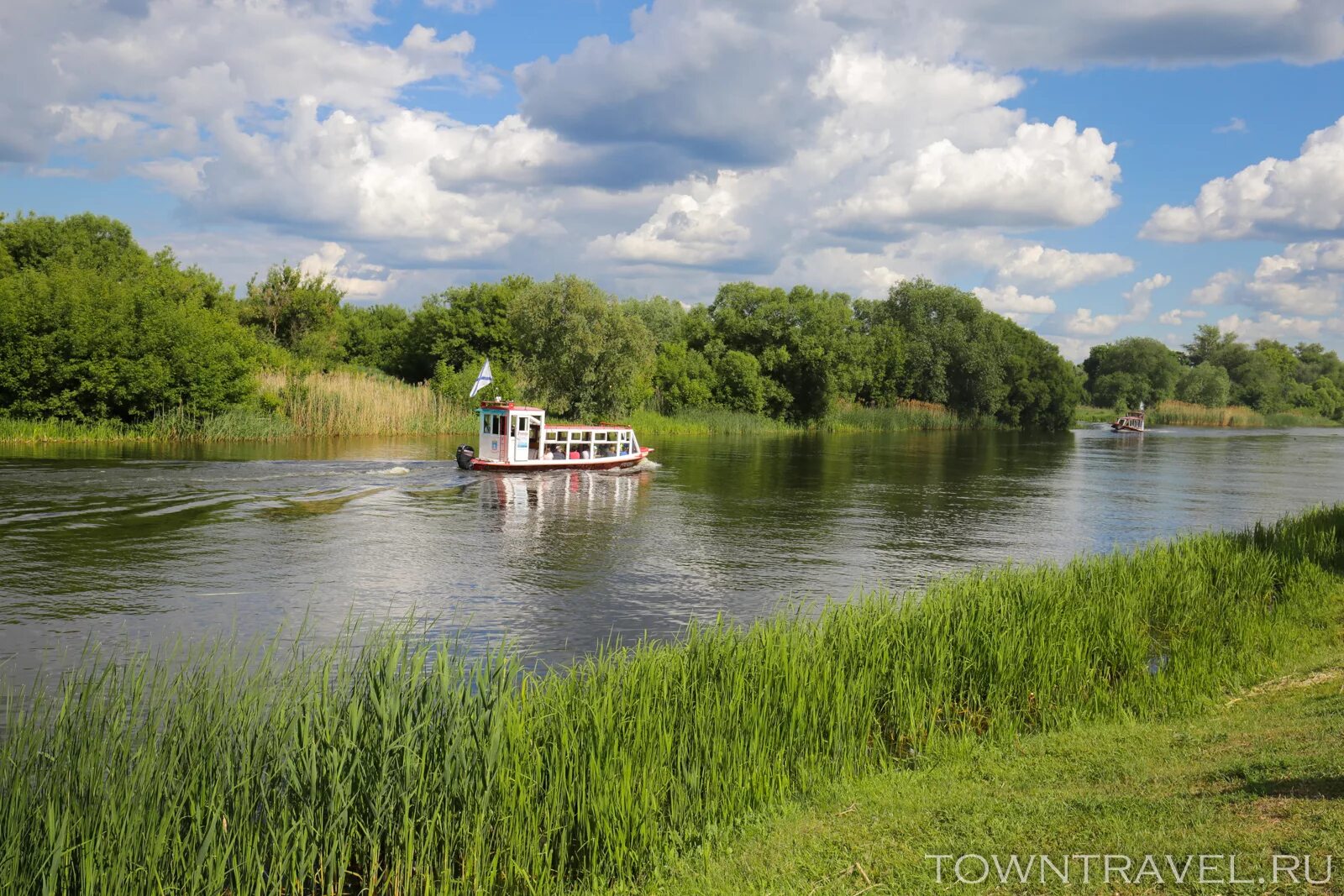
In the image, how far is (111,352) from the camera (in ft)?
136

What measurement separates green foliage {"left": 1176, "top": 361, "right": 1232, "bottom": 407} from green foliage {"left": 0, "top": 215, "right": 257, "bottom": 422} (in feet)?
413

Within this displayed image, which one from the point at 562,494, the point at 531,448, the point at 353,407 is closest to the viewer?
the point at 562,494

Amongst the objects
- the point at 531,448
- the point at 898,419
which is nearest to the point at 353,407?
the point at 531,448

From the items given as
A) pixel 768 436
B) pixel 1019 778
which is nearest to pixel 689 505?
pixel 1019 778

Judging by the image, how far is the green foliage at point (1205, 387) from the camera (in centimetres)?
13350

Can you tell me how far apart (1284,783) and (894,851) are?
2.88 meters

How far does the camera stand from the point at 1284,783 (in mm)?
6824

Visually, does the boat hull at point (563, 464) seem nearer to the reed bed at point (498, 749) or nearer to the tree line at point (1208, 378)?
the reed bed at point (498, 749)

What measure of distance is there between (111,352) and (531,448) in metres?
18.9

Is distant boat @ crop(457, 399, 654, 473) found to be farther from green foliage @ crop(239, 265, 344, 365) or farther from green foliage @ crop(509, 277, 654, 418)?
green foliage @ crop(239, 265, 344, 365)

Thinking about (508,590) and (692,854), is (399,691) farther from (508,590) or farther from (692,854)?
(508,590)

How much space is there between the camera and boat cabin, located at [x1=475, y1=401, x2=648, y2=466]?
119 feet

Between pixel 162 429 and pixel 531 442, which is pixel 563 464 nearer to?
pixel 531 442

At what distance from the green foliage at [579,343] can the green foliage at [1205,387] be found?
106m
